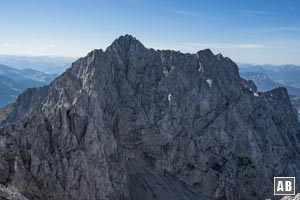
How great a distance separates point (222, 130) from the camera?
545ft

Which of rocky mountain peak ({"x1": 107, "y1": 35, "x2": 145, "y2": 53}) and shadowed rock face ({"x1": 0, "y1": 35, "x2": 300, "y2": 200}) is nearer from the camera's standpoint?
shadowed rock face ({"x1": 0, "y1": 35, "x2": 300, "y2": 200})

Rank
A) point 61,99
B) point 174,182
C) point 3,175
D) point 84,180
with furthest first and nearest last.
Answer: point 174,182
point 61,99
point 84,180
point 3,175

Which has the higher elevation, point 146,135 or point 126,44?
point 126,44

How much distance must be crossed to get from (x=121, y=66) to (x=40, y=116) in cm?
6486

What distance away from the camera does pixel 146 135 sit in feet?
491

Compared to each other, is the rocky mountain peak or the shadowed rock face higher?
the rocky mountain peak

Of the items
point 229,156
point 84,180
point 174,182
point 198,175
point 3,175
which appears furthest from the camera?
point 229,156

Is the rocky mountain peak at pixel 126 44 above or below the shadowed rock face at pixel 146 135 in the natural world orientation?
above

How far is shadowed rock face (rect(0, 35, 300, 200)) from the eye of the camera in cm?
9444

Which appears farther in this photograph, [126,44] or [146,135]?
[126,44]

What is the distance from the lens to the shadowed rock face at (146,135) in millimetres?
94438

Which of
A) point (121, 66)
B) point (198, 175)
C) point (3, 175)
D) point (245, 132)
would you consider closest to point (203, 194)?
point (198, 175)

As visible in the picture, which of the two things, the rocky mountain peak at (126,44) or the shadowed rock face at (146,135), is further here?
the rocky mountain peak at (126,44)

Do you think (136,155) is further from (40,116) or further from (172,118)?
(40,116)
